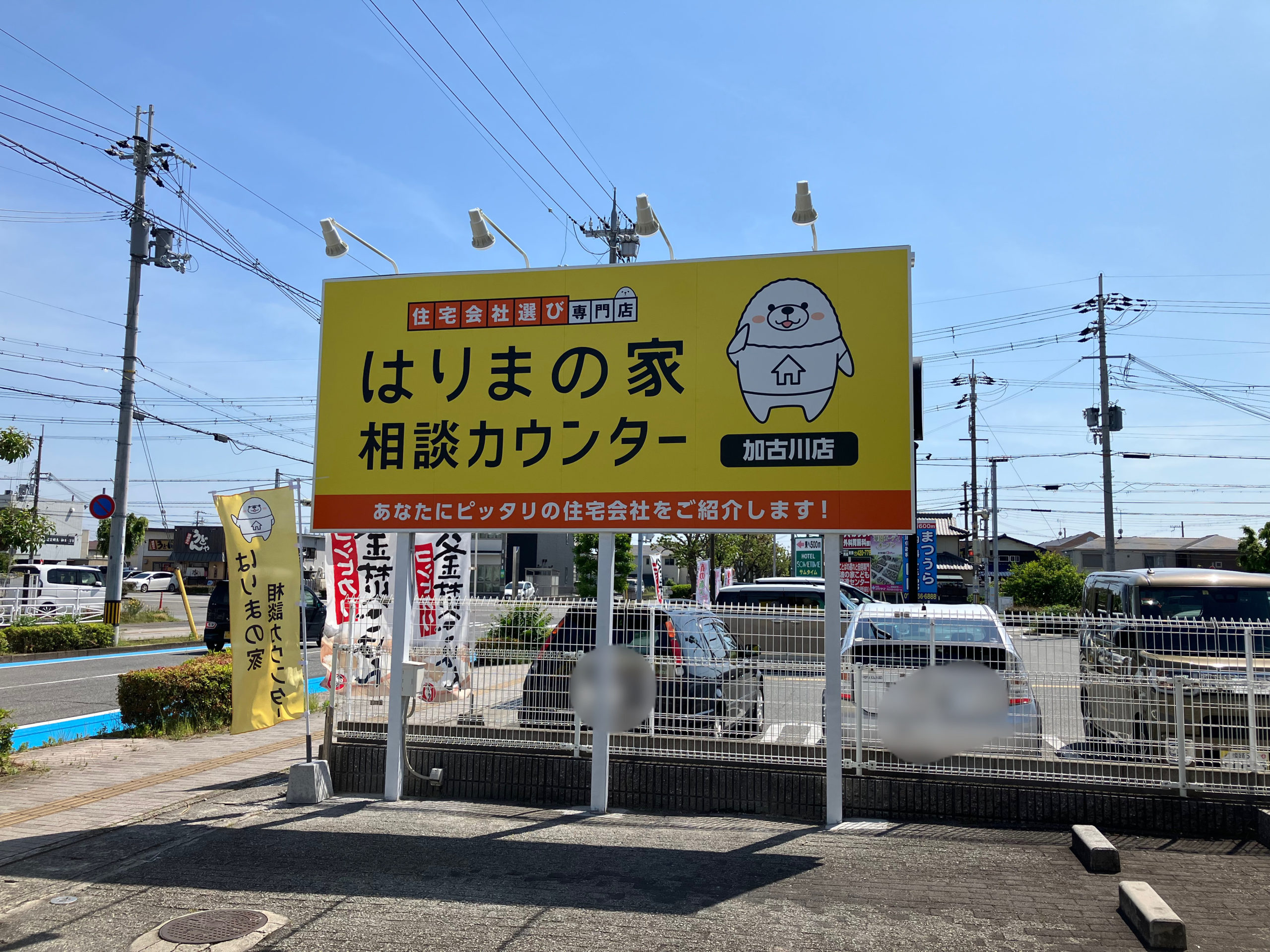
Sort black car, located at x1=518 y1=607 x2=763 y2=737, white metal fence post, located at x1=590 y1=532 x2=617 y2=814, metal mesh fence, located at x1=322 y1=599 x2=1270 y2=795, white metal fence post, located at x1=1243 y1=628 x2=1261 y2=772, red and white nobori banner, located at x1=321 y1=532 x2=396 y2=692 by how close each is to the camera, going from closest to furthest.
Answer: white metal fence post, located at x1=1243 y1=628 x2=1261 y2=772, metal mesh fence, located at x1=322 y1=599 x2=1270 y2=795, white metal fence post, located at x1=590 y1=532 x2=617 y2=814, black car, located at x1=518 y1=607 x2=763 y2=737, red and white nobori banner, located at x1=321 y1=532 x2=396 y2=692

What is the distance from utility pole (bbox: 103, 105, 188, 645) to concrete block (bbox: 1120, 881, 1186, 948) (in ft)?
71.6

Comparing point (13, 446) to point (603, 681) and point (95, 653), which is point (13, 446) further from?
point (603, 681)

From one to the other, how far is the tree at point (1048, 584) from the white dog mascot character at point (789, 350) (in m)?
38.0

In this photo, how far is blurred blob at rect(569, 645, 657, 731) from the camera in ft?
23.9

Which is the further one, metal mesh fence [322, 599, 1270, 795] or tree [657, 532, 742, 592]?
tree [657, 532, 742, 592]

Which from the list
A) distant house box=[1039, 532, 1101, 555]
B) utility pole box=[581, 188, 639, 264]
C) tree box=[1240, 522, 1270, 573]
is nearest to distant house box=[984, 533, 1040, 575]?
distant house box=[1039, 532, 1101, 555]

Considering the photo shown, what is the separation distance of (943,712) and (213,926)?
212 inches

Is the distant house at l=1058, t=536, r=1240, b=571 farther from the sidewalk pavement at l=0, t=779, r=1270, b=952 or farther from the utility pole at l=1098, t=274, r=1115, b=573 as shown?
the sidewalk pavement at l=0, t=779, r=1270, b=952

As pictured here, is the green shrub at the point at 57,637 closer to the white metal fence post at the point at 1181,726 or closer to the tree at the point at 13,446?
the tree at the point at 13,446

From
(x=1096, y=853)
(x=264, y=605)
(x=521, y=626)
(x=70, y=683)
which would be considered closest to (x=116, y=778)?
(x=264, y=605)

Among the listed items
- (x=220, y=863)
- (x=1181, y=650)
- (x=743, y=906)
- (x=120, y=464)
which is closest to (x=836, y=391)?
(x=1181, y=650)

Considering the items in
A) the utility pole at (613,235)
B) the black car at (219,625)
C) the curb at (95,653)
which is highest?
the utility pole at (613,235)

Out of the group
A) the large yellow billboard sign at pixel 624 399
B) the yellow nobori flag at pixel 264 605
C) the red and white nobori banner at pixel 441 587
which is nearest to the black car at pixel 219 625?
the red and white nobori banner at pixel 441 587

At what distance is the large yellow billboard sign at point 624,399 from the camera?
6793 mm
